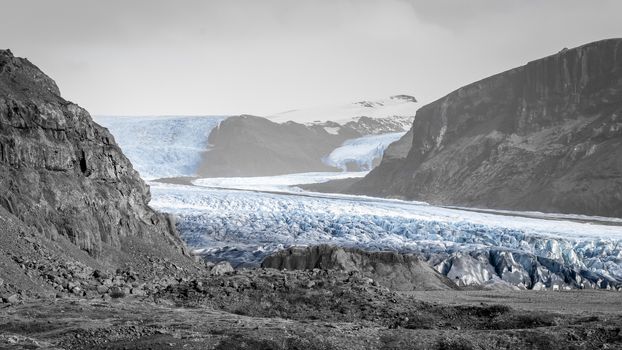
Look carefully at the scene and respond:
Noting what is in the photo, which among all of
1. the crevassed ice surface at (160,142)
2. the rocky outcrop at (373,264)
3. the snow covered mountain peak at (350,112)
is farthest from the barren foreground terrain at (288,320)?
the snow covered mountain peak at (350,112)

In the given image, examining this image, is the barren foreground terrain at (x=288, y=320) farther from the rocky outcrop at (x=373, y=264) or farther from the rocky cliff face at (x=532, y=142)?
the rocky cliff face at (x=532, y=142)

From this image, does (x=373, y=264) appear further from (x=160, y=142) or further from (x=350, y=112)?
(x=350, y=112)

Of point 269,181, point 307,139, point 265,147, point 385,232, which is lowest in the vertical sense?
point 385,232

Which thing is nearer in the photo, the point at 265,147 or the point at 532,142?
the point at 532,142

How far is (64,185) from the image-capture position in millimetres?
24609

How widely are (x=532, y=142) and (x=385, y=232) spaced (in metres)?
35.5

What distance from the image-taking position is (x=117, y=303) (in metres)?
16.8

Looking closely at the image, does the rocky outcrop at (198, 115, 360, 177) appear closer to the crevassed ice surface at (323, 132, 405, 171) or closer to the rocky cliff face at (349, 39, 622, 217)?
the crevassed ice surface at (323, 132, 405, 171)

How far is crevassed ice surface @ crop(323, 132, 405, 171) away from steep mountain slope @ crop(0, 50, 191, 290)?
8520 cm

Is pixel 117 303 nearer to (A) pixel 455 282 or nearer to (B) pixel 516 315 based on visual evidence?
(B) pixel 516 315

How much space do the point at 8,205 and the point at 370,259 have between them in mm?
13085

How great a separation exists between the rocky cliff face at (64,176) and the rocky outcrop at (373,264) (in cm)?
501

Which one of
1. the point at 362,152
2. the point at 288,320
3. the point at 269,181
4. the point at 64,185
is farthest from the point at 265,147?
the point at 288,320

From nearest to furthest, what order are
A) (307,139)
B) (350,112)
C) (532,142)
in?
(532,142) → (307,139) → (350,112)
